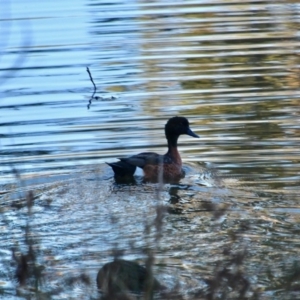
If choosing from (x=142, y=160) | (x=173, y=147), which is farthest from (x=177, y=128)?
(x=142, y=160)

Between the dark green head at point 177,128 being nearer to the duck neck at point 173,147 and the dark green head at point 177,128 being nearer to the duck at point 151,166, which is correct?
the duck neck at point 173,147

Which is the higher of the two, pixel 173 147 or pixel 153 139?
pixel 173 147

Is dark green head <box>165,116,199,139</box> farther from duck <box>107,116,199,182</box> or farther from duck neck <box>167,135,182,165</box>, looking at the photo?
duck <box>107,116,199,182</box>

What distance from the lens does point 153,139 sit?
37.4ft

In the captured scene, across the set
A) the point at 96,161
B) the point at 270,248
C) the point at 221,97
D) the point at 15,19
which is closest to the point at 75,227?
the point at 270,248

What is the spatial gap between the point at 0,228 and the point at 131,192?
1.79 meters

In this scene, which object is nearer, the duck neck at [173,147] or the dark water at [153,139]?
the dark water at [153,139]

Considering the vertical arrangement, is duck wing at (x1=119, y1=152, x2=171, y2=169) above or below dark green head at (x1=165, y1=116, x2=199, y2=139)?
below

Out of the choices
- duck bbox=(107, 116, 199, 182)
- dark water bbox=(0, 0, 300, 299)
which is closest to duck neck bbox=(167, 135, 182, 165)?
duck bbox=(107, 116, 199, 182)

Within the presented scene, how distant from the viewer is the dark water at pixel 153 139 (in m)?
6.73

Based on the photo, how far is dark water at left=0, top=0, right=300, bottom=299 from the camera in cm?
673

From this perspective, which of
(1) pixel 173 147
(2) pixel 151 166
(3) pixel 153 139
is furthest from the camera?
(3) pixel 153 139

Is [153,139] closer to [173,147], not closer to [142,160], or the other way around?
[173,147]

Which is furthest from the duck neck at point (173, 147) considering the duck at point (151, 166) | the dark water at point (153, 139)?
the dark water at point (153, 139)
